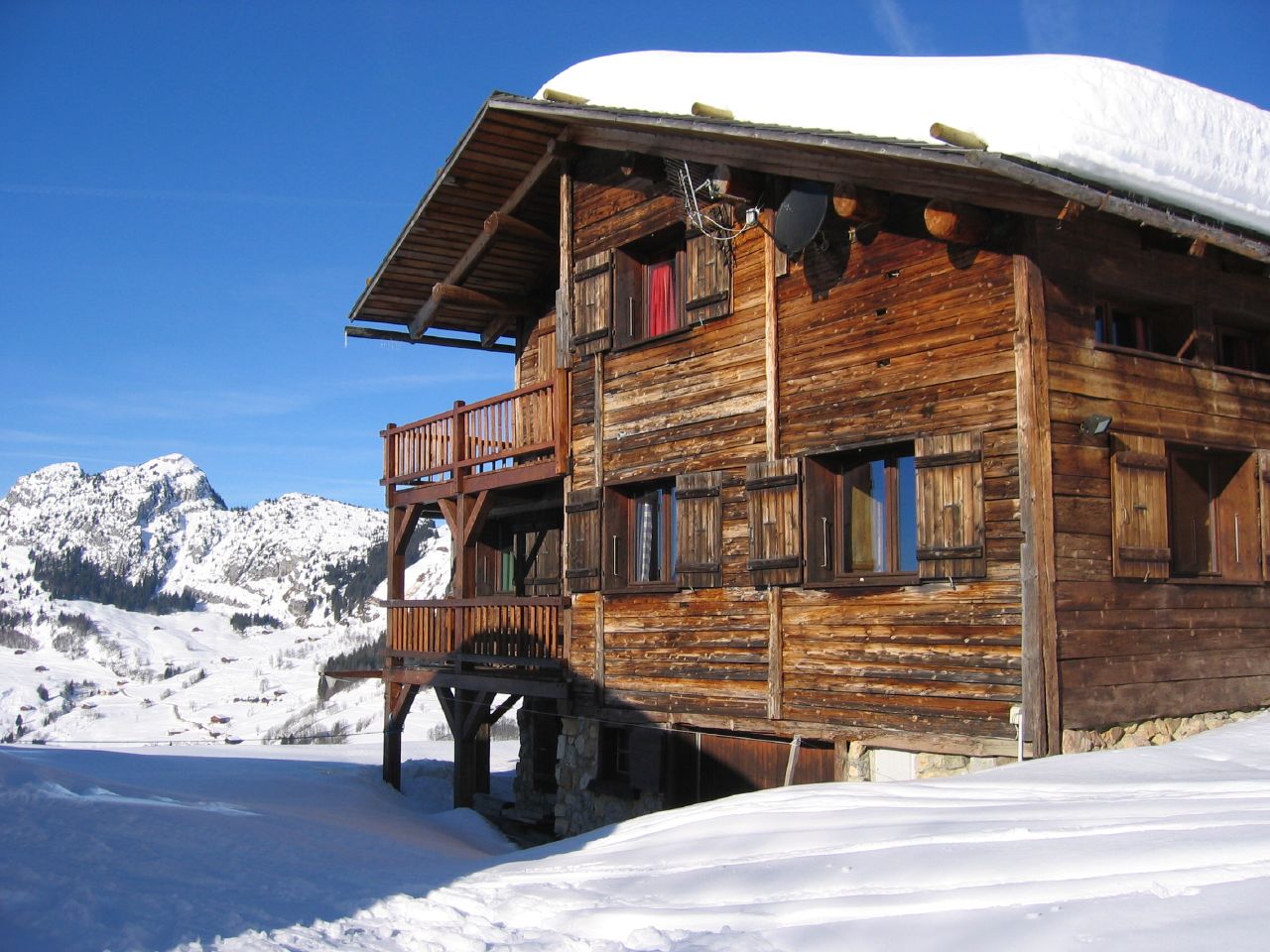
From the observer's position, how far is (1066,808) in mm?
6699

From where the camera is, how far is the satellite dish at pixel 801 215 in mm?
10922

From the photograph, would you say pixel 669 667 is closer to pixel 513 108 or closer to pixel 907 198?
pixel 907 198

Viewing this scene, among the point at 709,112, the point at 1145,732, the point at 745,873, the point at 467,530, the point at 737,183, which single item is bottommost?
the point at 745,873

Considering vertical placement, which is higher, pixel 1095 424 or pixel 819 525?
pixel 1095 424

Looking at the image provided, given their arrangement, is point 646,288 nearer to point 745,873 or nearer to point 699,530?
point 699,530

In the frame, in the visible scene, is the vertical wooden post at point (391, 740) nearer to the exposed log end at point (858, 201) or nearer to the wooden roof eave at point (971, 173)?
the wooden roof eave at point (971, 173)

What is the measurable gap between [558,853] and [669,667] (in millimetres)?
4286

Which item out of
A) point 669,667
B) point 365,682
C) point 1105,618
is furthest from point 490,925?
point 365,682

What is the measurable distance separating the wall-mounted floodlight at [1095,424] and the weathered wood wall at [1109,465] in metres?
0.07

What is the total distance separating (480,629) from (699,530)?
4.52 meters

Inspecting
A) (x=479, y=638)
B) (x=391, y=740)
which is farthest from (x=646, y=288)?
(x=391, y=740)

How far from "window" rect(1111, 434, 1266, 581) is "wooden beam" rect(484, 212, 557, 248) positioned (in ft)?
28.7

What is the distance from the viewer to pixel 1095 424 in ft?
31.4

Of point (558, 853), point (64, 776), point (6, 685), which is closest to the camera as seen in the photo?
point (558, 853)
